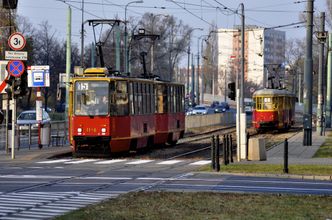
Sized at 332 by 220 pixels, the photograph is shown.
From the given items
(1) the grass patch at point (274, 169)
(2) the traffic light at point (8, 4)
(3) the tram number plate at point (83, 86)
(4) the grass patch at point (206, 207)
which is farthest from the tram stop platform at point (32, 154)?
(4) the grass patch at point (206, 207)

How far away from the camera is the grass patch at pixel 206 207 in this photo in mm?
13188

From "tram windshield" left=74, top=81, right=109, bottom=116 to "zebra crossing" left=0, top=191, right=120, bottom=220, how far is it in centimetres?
1393

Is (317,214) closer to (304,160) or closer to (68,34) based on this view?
(304,160)

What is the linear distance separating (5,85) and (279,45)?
6367 inches

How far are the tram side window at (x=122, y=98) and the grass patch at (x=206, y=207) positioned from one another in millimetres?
15194

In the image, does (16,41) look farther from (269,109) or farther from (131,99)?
(269,109)

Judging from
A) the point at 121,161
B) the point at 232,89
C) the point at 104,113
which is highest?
the point at 232,89

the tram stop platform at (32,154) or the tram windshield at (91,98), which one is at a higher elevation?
the tram windshield at (91,98)

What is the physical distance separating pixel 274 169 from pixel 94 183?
23.2 ft

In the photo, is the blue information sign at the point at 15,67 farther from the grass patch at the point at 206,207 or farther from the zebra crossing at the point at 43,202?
the grass patch at the point at 206,207

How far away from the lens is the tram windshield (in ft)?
104

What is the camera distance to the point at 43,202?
15.6 metres

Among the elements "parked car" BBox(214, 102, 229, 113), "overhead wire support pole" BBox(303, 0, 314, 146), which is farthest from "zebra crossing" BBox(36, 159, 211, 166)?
"parked car" BBox(214, 102, 229, 113)

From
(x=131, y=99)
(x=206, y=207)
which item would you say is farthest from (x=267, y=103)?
(x=206, y=207)
